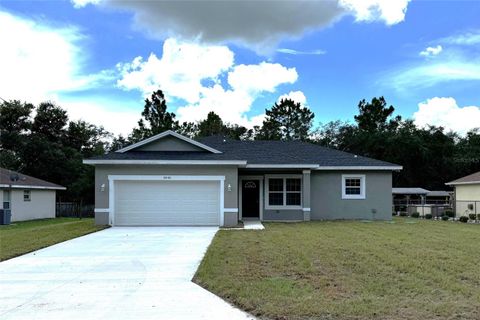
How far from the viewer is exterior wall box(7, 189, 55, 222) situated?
27344mm

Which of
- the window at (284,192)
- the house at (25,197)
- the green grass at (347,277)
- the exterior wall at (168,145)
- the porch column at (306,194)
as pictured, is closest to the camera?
the green grass at (347,277)

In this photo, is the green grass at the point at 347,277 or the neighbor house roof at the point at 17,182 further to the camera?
the neighbor house roof at the point at 17,182

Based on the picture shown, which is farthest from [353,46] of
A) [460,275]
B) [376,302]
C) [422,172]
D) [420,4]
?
[422,172]

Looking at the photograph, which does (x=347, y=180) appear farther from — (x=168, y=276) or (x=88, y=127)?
(x=88, y=127)

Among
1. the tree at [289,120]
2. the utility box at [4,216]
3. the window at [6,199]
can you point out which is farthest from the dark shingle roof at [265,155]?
the tree at [289,120]

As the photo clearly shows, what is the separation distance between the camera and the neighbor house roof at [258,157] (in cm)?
1950

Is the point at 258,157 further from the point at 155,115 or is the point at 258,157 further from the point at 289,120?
the point at 289,120

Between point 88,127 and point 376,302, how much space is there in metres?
47.6

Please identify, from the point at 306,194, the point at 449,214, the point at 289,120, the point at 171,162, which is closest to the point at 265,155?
the point at 306,194

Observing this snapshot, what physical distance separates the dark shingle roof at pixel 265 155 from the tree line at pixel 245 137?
701 inches

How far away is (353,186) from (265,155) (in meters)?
4.60

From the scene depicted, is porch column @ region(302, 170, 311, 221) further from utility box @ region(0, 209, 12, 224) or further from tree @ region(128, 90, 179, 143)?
tree @ region(128, 90, 179, 143)

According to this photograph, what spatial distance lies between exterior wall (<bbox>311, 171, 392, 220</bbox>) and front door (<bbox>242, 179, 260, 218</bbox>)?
2721 mm

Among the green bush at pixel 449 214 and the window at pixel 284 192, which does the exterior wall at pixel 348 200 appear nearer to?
the window at pixel 284 192
